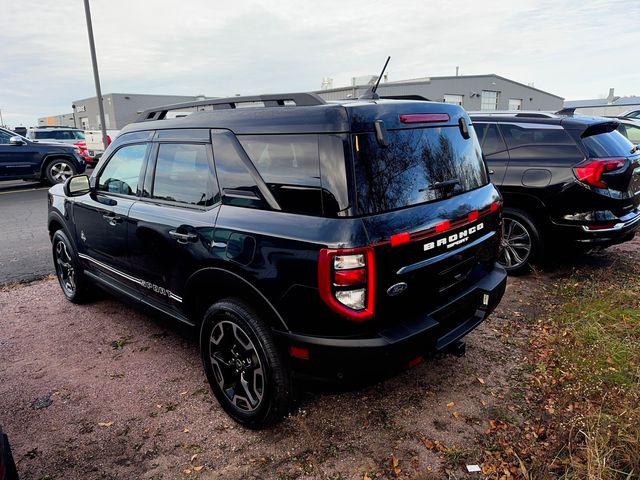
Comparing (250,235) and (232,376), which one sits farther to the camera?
(232,376)

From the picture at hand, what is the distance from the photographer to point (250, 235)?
2428 mm

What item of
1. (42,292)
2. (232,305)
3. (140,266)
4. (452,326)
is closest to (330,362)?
(232,305)

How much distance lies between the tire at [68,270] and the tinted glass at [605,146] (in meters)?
5.44

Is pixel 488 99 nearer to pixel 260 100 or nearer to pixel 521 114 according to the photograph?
pixel 521 114

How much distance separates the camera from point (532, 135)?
5035mm

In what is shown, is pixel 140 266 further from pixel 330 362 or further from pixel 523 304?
pixel 523 304

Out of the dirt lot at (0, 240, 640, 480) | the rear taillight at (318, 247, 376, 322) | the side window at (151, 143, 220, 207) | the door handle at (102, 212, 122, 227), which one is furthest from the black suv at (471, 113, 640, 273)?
the door handle at (102, 212, 122, 227)

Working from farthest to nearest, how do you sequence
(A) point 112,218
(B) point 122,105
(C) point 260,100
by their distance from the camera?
(B) point 122,105, (A) point 112,218, (C) point 260,100

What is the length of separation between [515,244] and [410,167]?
3.25 metres

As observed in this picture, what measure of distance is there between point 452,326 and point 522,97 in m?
44.7

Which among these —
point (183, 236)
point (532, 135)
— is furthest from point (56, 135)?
point (532, 135)

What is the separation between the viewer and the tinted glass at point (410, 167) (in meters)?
2.21

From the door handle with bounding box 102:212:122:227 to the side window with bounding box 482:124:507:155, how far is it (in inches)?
164

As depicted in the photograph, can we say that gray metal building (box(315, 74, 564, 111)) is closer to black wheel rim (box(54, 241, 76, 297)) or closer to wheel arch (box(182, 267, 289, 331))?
black wheel rim (box(54, 241, 76, 297))
